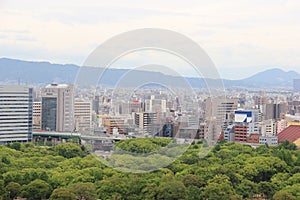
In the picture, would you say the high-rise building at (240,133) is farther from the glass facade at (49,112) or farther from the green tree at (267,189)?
the green tree at (267,189)

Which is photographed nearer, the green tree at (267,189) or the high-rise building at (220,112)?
the green tree at (267,189)

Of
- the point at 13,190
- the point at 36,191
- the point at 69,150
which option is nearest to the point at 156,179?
the point at 36,191

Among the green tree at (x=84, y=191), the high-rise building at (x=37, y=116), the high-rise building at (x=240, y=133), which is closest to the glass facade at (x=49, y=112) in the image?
the high-rise building at (x=37, y=116)

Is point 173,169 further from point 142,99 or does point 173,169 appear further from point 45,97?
point 45,97

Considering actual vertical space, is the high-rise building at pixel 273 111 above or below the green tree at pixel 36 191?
above

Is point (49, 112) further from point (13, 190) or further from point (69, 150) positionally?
point (13, 190)

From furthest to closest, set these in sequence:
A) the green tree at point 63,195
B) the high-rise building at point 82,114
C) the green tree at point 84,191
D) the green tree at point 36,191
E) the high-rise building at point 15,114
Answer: the high-rise building at point 15,114
the high-rise building at point 82,114
the green tree at point 36,191
the green tree at point 84,191
the green tree at point 63,195

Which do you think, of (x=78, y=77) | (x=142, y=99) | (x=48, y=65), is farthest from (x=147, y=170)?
(x=48, y=65)

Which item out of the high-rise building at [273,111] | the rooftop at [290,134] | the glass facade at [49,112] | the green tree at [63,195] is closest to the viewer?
the green tree at [63,195]
